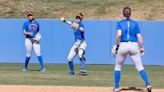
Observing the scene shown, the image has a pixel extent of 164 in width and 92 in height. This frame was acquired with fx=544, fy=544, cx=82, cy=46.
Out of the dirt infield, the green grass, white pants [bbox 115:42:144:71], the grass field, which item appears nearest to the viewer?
white pants [bbox 115:42:144:71]

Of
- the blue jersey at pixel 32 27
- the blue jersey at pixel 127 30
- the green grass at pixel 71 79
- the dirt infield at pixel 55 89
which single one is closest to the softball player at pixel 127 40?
the blue jersey at pixel 127 30

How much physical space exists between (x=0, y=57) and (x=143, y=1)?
30.1 ft

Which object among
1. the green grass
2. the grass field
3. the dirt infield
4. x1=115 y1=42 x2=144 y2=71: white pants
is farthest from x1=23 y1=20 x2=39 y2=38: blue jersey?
the grass field

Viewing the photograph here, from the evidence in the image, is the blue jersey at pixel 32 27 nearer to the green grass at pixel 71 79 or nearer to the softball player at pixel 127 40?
the green grass at pixel 71 79

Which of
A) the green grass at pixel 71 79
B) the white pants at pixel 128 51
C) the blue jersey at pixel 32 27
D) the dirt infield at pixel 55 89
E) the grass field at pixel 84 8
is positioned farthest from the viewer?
the grass field at pixel 84 8

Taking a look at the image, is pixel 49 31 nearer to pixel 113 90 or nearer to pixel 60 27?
pixel 60 27

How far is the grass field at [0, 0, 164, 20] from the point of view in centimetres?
2695

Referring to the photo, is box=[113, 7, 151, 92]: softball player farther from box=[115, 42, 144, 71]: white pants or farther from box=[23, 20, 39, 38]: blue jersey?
box=[23, 20, 39, 38]: blue jersey

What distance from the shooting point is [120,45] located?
12.1m

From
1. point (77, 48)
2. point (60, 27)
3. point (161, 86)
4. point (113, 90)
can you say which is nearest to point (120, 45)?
point (113, 90)

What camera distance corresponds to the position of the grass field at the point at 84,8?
88.4ft

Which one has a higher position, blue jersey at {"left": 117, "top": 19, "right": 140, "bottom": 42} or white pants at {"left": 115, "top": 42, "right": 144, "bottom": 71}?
blue jersey at {"left": 117, "top": 19, "right": 140, "bottom": 42}

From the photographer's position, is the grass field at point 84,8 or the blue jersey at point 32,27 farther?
the grass field at point 84,8

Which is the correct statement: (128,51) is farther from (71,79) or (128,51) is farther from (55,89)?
(71,79)
